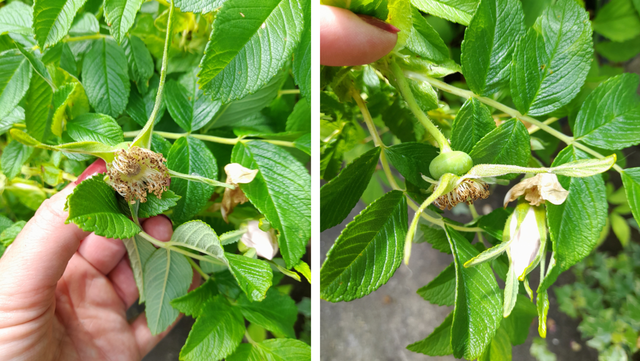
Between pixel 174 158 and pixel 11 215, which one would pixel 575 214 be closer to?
pixel 174 158

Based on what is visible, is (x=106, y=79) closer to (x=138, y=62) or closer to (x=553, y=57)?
(x=138, y=62)

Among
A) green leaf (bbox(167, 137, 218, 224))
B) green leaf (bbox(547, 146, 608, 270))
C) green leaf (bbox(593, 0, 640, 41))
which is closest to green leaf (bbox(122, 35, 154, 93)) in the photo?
green leaf (bbox(167, 137, 218, 224))

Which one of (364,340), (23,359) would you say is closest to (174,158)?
(23,359)

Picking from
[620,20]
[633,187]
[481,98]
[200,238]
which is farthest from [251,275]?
[620,20]

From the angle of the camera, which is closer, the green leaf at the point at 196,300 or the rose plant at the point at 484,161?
the rose plant at the point at 484,161

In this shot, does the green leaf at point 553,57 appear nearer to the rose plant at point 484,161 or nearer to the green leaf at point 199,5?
the rose plant at point 484,161

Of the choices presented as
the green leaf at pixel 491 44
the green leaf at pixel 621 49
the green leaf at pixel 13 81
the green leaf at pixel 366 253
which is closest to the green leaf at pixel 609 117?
the green leaf at pixel 491 44
